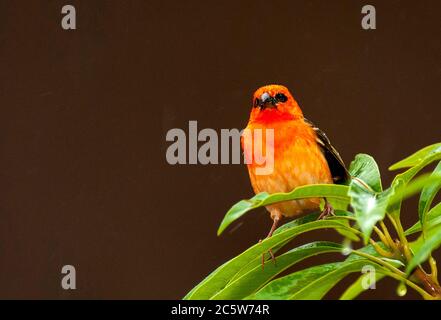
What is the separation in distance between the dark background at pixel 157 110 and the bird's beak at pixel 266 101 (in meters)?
0.68

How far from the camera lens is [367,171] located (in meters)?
1.12

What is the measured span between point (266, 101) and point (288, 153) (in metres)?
0.13

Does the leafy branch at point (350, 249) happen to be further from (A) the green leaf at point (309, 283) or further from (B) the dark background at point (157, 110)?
(B) the dark background at point (157, 110)

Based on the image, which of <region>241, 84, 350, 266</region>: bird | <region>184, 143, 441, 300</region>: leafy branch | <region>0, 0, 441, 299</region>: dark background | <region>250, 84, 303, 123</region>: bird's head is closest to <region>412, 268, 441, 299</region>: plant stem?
<region>184, 143, 441, 300</region>: leafy branch

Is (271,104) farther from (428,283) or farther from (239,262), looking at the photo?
(428,283)

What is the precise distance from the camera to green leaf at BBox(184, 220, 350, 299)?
39.8 inches

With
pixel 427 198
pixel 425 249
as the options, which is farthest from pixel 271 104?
pixel 425 249

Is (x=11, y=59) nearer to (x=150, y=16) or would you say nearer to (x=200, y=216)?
(x=150, y=16)

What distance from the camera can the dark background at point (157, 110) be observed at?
2178mm

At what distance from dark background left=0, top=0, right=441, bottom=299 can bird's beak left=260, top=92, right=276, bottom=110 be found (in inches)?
26.8
